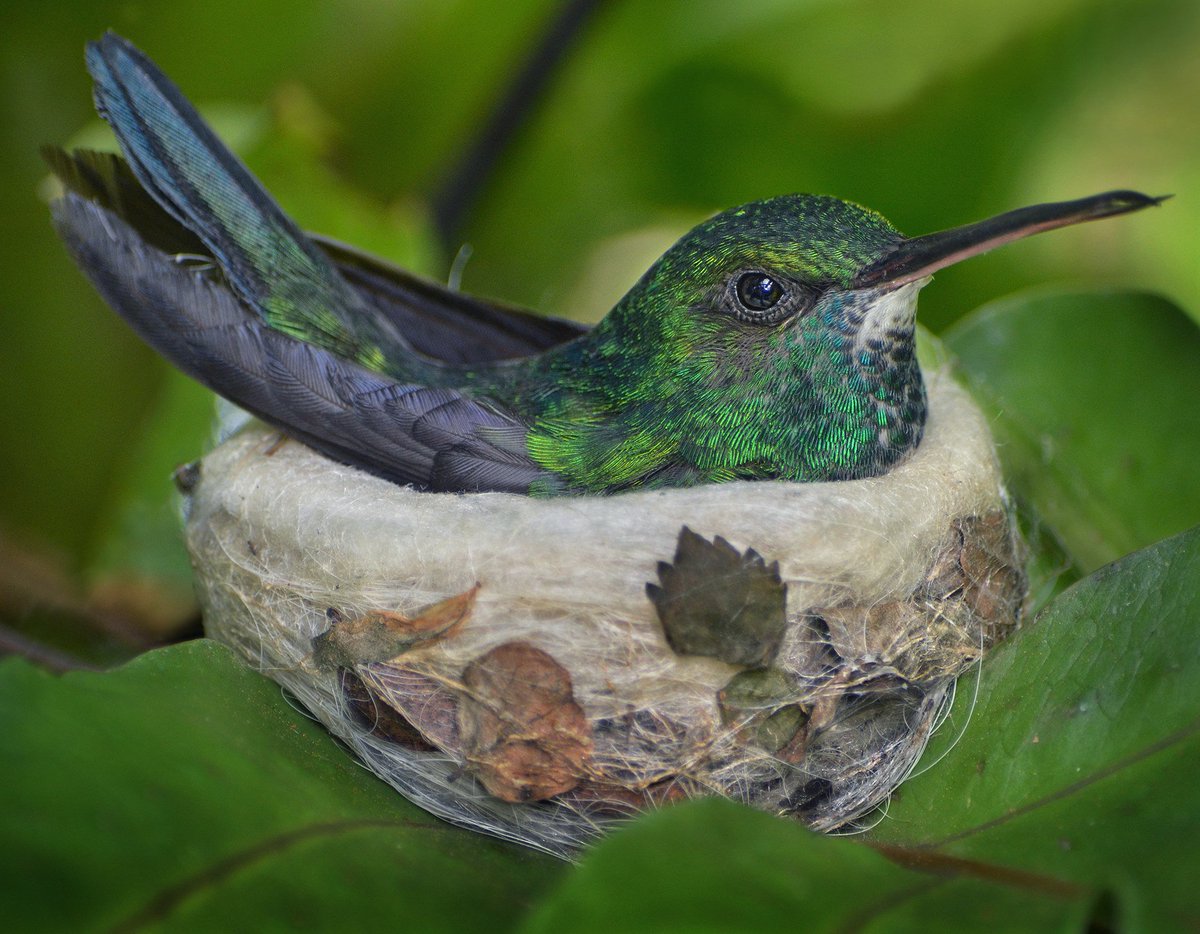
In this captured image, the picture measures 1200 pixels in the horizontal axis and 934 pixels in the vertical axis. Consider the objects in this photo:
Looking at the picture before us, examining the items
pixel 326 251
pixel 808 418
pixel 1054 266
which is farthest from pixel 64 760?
pixel 1054 266

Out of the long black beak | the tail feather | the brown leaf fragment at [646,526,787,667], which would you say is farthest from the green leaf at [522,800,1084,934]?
the tail feather

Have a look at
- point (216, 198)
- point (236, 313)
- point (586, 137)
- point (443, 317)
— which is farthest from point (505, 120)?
point (236, 313)

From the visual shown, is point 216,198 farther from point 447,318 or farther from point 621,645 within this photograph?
point 621,645

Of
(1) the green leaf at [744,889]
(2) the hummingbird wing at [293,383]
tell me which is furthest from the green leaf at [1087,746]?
(2) the hummingbird wing at [293,383]

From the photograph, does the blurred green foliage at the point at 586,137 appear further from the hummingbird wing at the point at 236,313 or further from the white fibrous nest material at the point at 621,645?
the white fibrous nest material at the point at 621,645

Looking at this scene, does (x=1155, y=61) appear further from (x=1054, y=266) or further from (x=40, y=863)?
Answer: (x=40, y=863)
